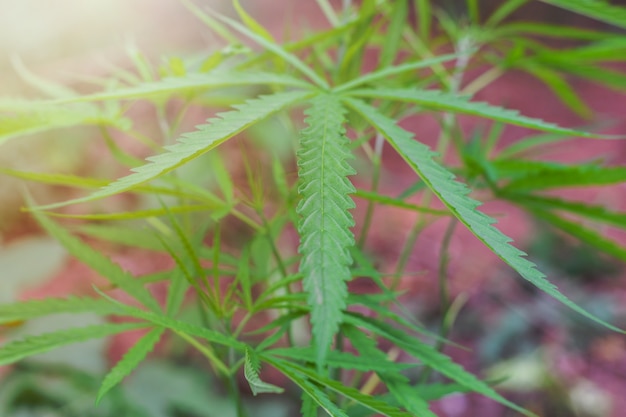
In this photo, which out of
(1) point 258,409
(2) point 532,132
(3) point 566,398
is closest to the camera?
(1) point 258,409

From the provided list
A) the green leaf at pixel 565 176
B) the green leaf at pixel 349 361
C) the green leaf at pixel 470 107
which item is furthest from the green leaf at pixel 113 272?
the green leaf at pixel 565 176

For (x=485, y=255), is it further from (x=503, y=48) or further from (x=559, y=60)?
Result: (x=559, y=60)

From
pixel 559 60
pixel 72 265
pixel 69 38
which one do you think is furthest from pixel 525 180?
pixel 69 38

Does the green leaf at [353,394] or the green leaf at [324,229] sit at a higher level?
the green leaf at [324,229]

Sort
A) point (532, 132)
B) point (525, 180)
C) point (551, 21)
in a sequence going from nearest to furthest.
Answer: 1. point (525, 180)
2. point (532, 132)
3. point (551, 21)

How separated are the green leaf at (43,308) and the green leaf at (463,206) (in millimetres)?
254

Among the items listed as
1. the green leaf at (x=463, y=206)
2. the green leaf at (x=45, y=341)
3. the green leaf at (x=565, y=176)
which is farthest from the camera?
the green leaf at (x=565, y=176)

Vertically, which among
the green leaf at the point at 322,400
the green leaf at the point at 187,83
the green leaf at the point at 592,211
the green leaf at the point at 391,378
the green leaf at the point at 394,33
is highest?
the green leaf at the point at 394,33

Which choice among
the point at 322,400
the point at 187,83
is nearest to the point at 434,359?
the point at 322,400

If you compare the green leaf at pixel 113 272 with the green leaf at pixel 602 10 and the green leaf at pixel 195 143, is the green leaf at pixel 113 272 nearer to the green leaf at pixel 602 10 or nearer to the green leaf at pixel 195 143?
the green leaf at pixel 195 143

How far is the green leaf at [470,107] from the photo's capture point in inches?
16.1

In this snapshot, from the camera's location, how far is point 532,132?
303 centimetres

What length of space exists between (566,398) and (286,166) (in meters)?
1.04

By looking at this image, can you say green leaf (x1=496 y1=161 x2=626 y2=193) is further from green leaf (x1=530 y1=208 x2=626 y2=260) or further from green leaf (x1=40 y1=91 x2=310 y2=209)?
green leaf (x1=40 y1=91 x2=310 y2=209)
